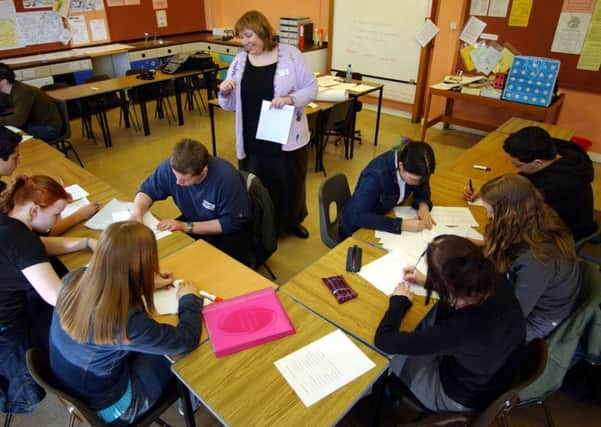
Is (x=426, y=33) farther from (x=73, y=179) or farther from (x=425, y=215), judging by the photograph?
(x=73, y=179)

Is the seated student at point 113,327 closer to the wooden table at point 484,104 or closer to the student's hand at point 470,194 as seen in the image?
the student's hand at point 470,194

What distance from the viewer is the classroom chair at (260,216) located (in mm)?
2436

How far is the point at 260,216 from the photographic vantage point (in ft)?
8.10

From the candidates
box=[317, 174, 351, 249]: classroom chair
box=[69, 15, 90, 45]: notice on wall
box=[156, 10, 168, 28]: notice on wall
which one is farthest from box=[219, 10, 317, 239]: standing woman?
box=[156, 10, 168, 28]: notice on wall

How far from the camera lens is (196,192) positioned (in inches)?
91.4

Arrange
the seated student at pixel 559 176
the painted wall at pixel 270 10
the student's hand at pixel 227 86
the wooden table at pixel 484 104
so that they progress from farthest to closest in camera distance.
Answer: the painted wall at pixel 270 10 → the wooden table at pixel 484 104 → the student's hand at pixel 227 86 → the seated student at pixel 559 176

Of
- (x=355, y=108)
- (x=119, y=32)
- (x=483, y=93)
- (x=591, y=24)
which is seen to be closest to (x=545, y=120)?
(x=483, y=93)

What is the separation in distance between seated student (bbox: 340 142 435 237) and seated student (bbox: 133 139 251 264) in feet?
1.98

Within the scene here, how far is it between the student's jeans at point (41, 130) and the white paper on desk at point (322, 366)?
3.84 metres

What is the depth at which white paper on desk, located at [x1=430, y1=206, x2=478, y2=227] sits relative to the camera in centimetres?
236

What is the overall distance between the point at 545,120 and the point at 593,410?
130 inches

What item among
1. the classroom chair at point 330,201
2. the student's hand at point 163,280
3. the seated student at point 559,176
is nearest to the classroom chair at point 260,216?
the classroom chair at point 330,201

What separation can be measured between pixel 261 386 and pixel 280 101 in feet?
6.25

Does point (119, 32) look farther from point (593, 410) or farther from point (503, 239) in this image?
point (593, 410)
